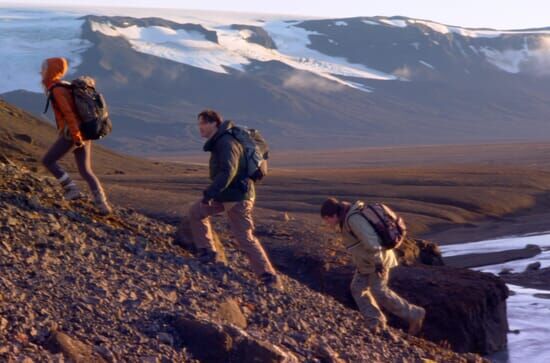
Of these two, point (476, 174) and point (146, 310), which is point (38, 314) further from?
point (476, 174)

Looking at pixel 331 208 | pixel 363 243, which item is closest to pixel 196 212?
pixel 331 208

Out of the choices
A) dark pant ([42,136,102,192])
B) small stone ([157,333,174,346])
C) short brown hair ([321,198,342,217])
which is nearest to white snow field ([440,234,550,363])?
short brown hair ([321,198,342,217])

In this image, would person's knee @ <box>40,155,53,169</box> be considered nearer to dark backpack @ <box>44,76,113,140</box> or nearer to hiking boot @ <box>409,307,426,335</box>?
dark backpack @ <box>44,76,113,140</box>

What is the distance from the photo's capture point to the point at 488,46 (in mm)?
161875

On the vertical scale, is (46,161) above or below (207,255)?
above

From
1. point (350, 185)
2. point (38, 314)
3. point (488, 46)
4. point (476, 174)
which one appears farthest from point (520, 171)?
point (488, 46)

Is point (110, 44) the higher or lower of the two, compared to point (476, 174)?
lower

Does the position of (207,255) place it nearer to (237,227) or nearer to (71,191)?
(237,227)

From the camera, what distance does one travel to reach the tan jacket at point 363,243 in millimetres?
8273

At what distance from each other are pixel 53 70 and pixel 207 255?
1.83 metres

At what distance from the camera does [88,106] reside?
892 centimetres

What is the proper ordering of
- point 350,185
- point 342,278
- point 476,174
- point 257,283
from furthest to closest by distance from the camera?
point 476,174 < point 350,185 < point 342,278 < point 257,283

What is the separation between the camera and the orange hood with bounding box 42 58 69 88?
8.96 meters

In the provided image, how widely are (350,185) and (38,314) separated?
95.0 ft
